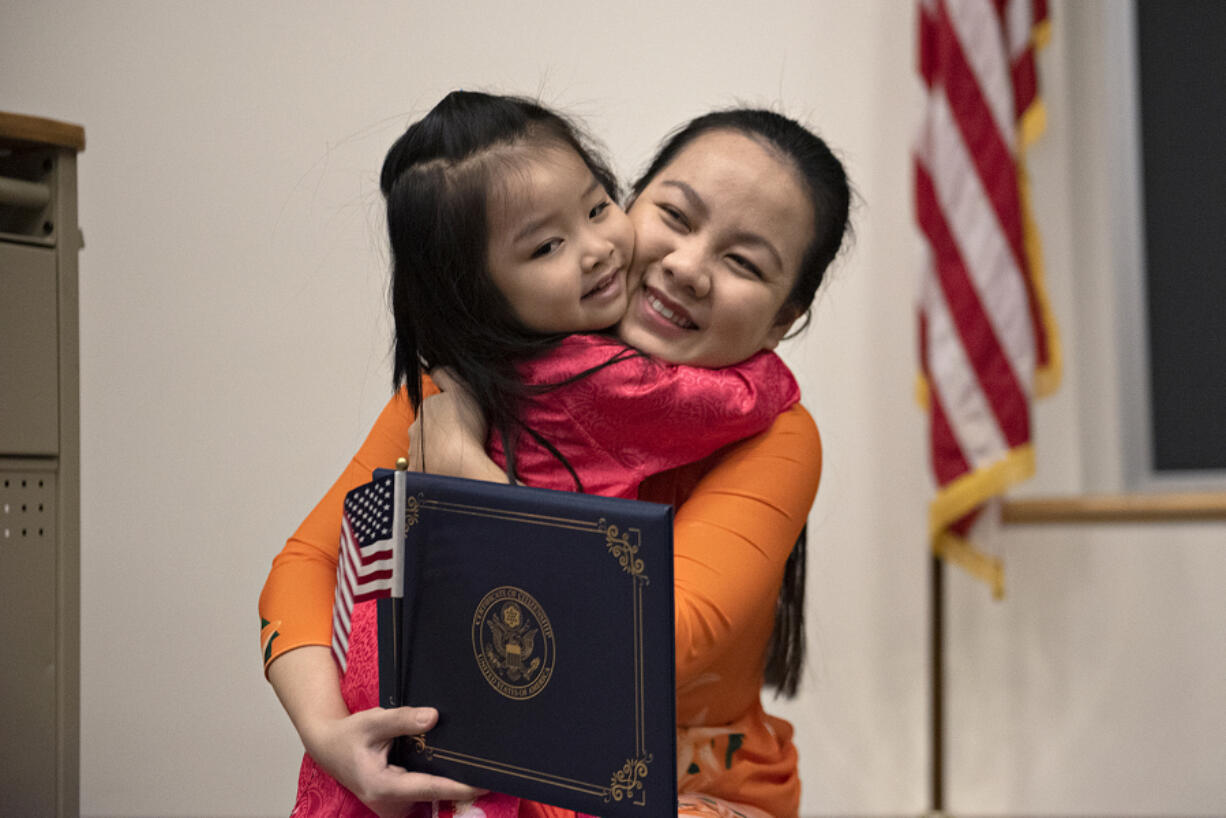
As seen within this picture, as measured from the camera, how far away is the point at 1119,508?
2.06 meters

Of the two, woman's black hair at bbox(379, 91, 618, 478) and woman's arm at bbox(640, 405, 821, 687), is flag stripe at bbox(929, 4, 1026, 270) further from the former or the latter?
woman's black hair at bbox(379, 91, 618, 478)

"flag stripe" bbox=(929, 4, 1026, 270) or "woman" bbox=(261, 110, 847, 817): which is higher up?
"flag stripe" bbox=(929, 4, 1026, 270)

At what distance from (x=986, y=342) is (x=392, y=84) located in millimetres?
1308

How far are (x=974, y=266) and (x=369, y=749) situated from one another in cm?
160

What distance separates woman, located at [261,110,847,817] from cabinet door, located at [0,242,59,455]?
32 centimetres

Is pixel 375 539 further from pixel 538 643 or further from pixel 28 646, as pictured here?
pixel 28 646

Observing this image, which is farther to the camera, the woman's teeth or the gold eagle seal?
the woman's teeth

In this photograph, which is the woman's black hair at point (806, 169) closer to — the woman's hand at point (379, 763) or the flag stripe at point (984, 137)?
the woman's hand at point (379, 763)

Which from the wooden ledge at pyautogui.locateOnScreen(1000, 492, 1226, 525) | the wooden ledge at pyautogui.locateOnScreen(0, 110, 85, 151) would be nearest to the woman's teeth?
the wooden ledge at pyautogui.locateOnScreen(0, 110, 85, 151)

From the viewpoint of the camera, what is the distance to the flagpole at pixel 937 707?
78.7 inches

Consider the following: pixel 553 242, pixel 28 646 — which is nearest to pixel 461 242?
pixel 553 242

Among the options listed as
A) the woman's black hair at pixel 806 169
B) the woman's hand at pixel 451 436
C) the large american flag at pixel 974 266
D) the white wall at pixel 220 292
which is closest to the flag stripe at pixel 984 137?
the large american flag at pixel 974 266

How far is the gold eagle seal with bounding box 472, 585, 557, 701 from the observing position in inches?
27.9

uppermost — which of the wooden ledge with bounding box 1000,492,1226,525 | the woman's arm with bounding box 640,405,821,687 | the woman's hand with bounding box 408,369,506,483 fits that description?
the woman's hand with bounding box 408,369,506,483
